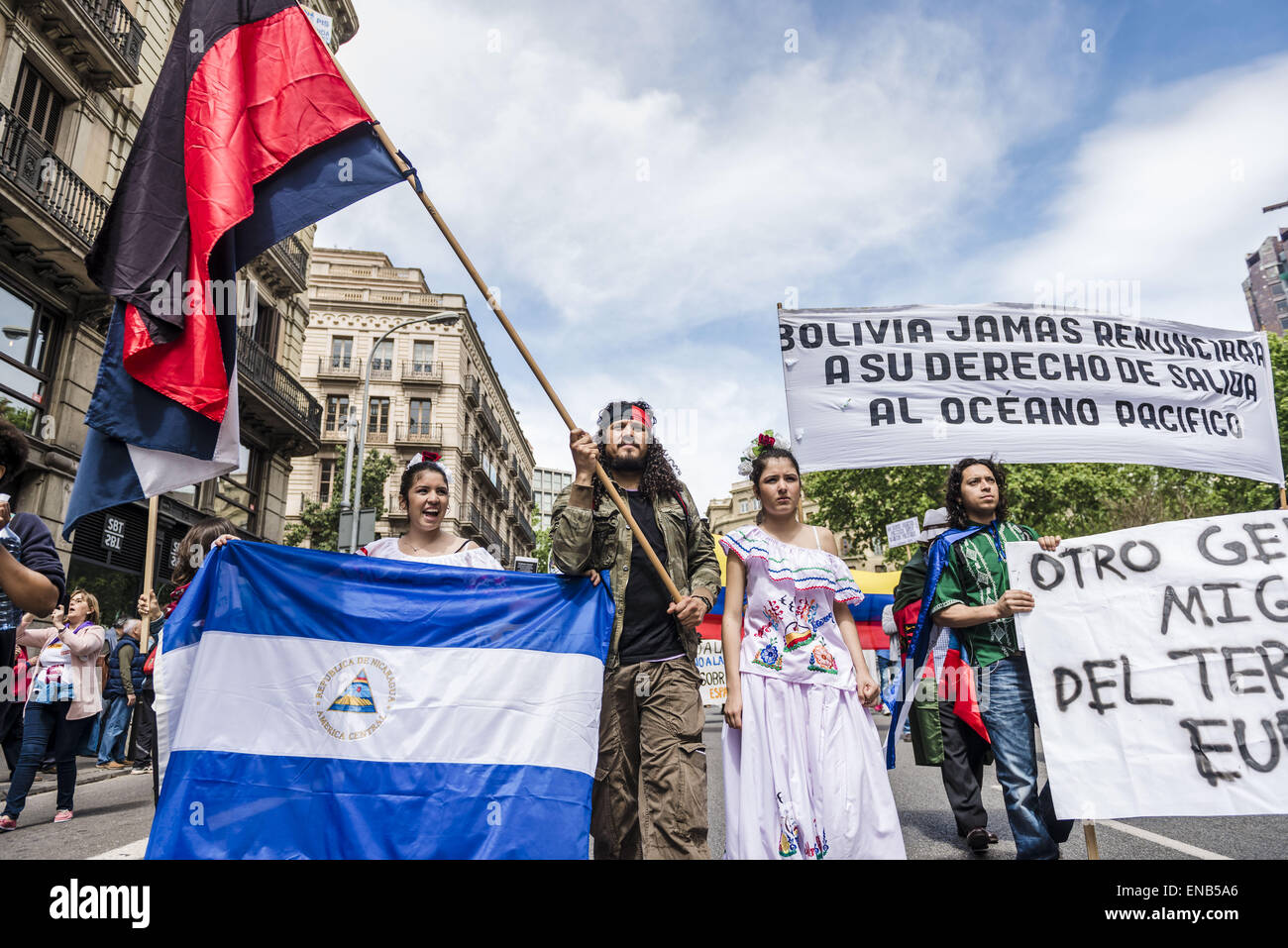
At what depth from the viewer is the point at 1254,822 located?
5195 mm

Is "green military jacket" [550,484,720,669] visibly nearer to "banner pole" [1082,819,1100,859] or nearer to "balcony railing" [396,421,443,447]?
"banner pole" [1082,819,1100,859]

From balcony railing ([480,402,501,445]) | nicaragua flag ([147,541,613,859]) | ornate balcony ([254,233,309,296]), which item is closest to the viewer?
nicaragua flag ([147,541,613,859])

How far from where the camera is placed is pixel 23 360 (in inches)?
544

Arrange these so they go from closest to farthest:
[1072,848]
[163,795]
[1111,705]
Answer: [163,795] → [1111,705] → [1072,848]

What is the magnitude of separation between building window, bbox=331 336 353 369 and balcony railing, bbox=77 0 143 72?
32.0 meters

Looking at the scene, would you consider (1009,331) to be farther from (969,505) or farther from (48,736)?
(48,736)

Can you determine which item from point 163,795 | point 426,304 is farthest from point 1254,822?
point 426,304

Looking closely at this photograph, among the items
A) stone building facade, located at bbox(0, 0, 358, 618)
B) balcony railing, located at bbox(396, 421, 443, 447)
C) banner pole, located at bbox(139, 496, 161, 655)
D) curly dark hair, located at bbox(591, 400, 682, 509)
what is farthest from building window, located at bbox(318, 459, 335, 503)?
curly dark hair, located at bbox(591, 400, 682, 509)

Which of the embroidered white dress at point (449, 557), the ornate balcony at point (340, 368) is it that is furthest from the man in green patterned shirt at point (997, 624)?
the ornate balcony at point (340, 368)

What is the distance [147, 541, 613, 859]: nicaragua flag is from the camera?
10.7ft

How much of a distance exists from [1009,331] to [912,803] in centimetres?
351

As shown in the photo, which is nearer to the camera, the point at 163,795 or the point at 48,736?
the point at 163,795

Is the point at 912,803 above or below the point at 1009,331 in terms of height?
below

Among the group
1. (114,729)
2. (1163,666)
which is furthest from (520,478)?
(1163,666)
